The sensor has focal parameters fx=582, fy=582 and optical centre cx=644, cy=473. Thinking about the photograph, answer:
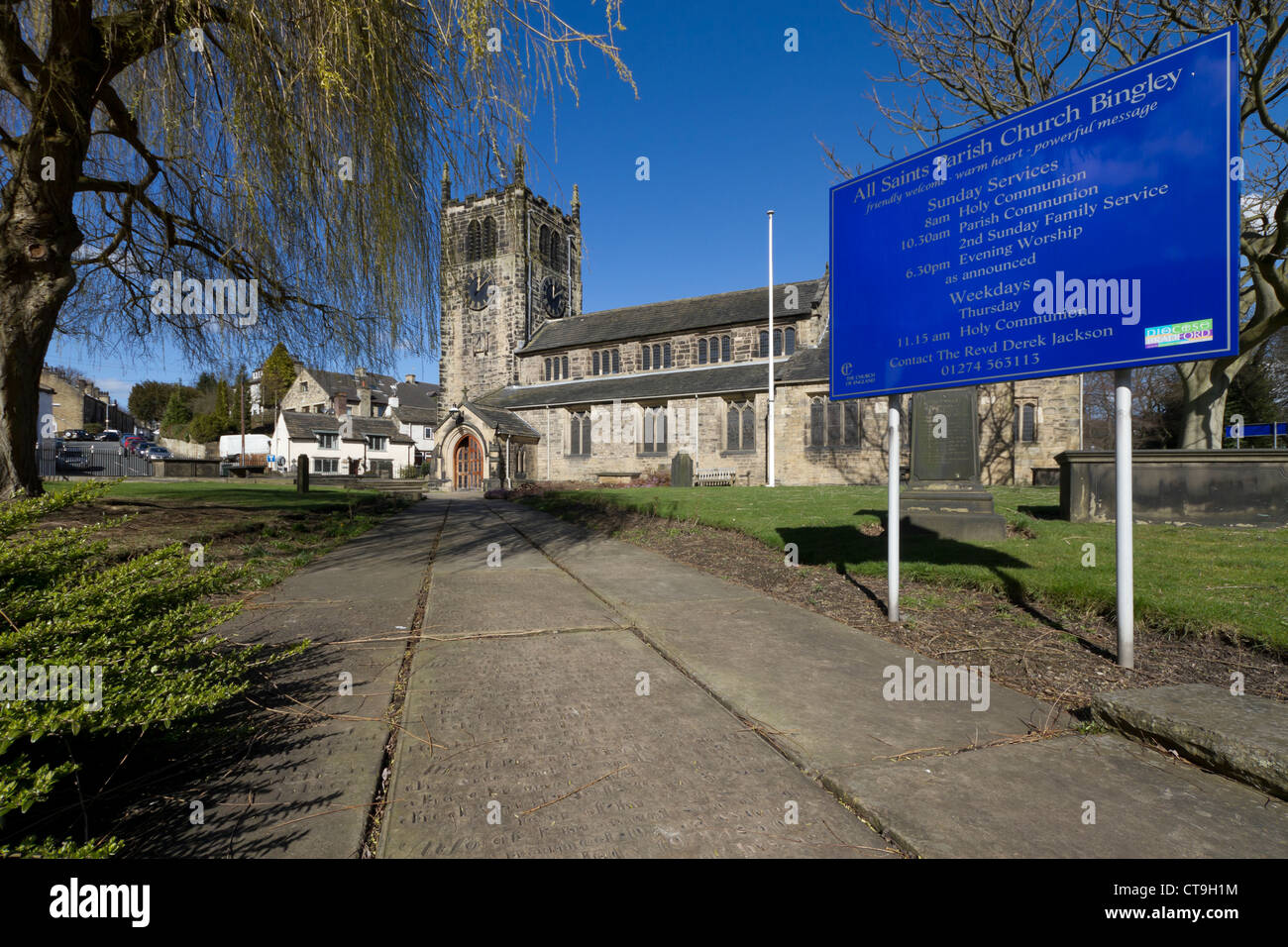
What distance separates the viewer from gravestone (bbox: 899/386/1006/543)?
28.0 ft

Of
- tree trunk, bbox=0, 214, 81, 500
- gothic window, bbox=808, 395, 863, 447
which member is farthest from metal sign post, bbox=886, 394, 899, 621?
gothic window, bbox=808, 395, 863, 447

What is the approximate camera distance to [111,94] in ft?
19.2

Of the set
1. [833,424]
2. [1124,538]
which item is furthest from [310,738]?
[833,424]

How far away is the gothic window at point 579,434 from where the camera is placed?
33.7 metres

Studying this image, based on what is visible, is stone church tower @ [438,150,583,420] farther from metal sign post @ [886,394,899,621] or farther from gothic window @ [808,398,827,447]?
metal sign post @ [886,394,899,621]

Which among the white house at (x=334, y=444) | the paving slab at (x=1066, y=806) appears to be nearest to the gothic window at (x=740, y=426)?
the paving slab at (x=1066, y=806)

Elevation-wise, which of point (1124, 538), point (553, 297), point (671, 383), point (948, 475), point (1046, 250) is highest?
point (553, 297)

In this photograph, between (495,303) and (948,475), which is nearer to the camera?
(948,475)

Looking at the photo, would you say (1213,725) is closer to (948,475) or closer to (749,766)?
(749,766)

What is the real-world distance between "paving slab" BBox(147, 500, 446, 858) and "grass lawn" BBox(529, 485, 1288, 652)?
5.01m

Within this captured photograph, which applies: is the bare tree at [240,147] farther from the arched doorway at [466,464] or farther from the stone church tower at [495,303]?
the stone church tower at [495,303]

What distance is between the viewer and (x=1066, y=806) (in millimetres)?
2082

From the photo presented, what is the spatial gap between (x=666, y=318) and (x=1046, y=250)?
32689 millimetres

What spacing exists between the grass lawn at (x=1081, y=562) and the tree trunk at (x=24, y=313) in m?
9.08
